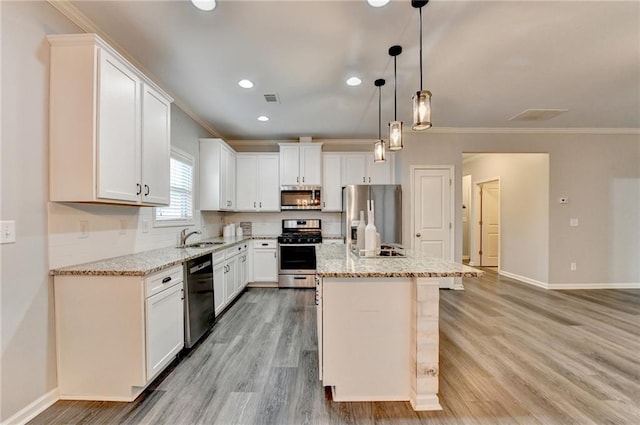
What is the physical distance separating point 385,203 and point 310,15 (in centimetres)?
310

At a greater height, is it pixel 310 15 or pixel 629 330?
pixel 310 15

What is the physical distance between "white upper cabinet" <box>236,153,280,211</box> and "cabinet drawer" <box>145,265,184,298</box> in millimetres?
2736

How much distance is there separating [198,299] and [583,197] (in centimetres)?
612

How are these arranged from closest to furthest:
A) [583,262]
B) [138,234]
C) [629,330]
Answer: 1. [138,234]
2. [629,330]
3. [583,262]

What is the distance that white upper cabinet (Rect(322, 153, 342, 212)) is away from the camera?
504cm

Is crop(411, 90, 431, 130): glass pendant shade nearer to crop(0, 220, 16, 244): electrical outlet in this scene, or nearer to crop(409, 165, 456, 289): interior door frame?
crop(0, 220, 16, 244): electrical outlet

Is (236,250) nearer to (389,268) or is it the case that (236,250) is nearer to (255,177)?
(255,177)

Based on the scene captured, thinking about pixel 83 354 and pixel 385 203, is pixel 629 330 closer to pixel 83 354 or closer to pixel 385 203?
pixel 385 203

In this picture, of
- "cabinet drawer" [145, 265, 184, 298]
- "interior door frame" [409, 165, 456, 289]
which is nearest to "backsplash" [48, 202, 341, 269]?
"cabinet drawer" [145, 265, 184, 298]

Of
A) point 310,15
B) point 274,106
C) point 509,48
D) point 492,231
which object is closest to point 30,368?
point 310,15

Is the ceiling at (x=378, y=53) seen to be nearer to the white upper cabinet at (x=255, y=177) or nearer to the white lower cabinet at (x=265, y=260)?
the white upper cabinet at (x=255, y=177)

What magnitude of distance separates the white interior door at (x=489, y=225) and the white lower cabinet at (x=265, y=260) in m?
5.17

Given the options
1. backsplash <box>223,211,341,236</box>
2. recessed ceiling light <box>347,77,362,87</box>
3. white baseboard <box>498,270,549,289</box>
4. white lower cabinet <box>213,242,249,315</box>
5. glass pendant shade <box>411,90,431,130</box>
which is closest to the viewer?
glass pendant shade <box>411,90,431,130</box>

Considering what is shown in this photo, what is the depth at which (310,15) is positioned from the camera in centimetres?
201
